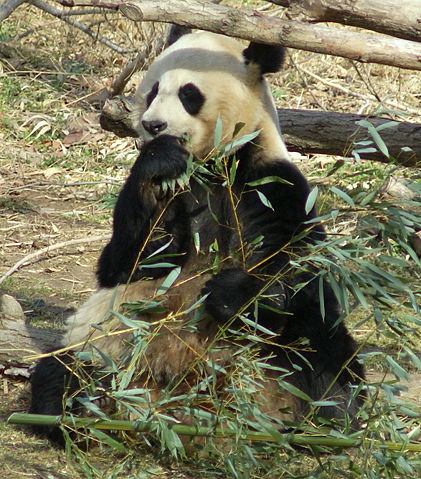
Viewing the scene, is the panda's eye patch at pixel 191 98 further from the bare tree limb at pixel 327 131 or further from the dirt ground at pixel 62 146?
the bare tree limb at pixel 327 131

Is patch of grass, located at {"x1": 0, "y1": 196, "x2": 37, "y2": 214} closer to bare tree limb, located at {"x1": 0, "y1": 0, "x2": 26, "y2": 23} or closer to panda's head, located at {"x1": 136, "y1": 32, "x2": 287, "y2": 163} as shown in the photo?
bare tree limb, located at {"x1": 0, "y1": 0, "x2": 26, "y2": 23}

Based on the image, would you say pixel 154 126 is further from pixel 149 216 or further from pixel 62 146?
pixel 62 146

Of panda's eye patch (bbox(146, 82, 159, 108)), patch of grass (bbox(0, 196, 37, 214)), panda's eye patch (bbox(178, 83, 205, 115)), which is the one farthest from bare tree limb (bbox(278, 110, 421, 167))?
patch of grass (bbox(0, 196, 37, 214))

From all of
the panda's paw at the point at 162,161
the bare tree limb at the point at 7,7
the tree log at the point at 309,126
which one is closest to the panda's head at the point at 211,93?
the panda's paw at the point at 162,161

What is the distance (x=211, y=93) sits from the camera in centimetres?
442

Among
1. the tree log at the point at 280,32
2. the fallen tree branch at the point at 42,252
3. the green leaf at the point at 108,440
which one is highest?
the tree log at the point at 280,32

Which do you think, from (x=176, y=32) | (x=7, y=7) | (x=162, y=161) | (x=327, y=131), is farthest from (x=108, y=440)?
(x=7, y=7)

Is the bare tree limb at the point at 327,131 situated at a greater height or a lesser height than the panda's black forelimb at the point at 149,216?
lesser

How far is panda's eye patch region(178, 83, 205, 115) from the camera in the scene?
14.3ft

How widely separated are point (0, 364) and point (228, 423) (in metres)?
1.61

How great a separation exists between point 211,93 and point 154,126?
436mm

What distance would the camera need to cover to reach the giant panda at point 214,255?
3.92m

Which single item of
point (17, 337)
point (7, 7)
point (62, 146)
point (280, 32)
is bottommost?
point (62, 146)

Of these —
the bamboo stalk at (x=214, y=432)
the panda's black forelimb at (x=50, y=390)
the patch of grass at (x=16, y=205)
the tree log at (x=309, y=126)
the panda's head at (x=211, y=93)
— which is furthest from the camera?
the patch of grass at (x=16, y=205)
